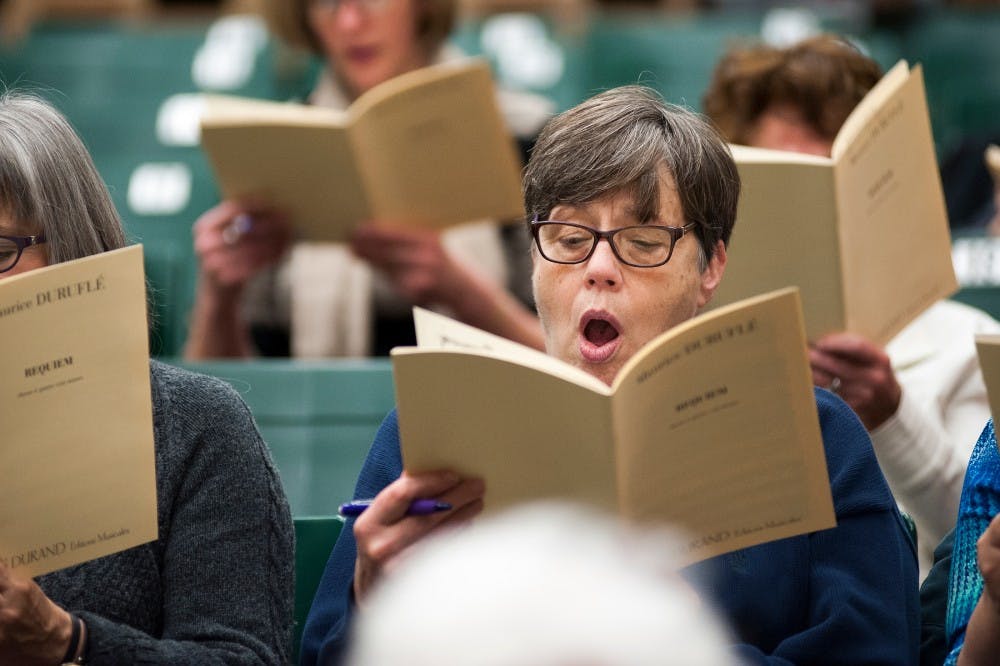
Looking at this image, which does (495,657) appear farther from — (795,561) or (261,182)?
(261,182)

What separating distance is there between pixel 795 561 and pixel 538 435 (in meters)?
0.47

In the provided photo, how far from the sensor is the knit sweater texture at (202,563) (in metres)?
1.81

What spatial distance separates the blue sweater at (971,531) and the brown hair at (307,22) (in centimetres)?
202

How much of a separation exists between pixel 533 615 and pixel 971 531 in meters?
0.95

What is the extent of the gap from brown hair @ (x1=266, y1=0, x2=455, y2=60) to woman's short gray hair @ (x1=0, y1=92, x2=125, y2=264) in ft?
5.52

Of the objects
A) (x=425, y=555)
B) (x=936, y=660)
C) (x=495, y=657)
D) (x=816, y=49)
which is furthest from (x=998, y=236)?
(x=495, y=657)

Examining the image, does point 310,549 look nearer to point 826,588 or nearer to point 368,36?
point 826,588

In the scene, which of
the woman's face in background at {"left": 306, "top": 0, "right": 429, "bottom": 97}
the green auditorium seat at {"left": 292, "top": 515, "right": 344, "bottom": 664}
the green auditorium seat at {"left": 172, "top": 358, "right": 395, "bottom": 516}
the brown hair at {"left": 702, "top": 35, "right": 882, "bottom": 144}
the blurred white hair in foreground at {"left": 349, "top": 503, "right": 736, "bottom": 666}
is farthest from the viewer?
the woman's face in background at {"left": 306, "top": 0, "right": 429, "bottom": 97}

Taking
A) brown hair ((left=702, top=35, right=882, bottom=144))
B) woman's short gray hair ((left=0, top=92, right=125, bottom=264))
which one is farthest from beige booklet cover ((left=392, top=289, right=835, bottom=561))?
brown hair ((left=702, top=35, right=882, bottom=144))

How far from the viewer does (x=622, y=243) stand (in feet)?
6.50

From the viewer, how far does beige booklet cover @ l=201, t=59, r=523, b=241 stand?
3.02 meters

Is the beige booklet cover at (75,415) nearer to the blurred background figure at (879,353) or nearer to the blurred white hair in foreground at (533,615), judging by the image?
the blurred white hair in foreground at (533,615)

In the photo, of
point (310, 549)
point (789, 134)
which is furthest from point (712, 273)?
point (789, 134)

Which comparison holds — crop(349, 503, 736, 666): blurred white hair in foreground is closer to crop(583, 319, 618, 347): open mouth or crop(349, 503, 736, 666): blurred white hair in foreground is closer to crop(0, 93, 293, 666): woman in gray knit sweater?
crop(0, 93, 293, 666): woman in gray knit sweater
